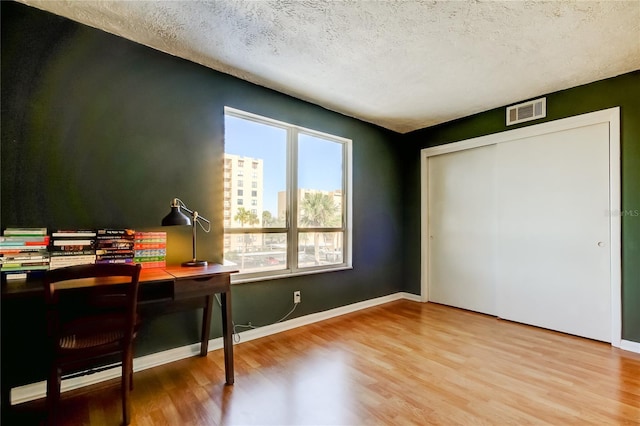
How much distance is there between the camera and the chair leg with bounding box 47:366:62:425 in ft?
5.05

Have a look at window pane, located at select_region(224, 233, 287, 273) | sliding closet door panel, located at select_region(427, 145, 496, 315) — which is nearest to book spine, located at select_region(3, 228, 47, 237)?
window pane, located at select_region(224, 233, 287, 273)

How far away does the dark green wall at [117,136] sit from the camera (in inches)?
77.2

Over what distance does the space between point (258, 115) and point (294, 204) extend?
1029 mm

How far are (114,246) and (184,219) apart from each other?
1.68 feet

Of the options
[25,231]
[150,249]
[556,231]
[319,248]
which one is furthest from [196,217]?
[556,231]

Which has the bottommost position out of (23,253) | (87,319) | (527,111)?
(87,319)

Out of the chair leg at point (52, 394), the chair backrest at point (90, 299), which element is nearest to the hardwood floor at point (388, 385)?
the chair leg at point (52, 394)

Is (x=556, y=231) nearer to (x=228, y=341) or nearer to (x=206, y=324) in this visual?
(x=228, y=341)

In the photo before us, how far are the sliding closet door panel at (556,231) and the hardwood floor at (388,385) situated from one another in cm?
33

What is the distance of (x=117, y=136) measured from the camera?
229 centimetres

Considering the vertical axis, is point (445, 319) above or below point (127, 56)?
below

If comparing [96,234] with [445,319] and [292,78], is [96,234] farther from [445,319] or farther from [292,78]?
[445,319]

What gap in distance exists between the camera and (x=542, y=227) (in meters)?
3.32

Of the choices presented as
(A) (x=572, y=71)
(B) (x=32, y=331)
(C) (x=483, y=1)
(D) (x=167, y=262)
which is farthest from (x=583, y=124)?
(B) (x=32, y=331)
